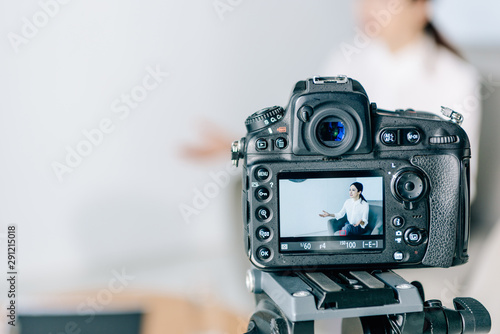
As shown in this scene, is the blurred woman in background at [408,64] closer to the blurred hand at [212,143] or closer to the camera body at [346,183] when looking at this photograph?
the blurred hand at [212,143]

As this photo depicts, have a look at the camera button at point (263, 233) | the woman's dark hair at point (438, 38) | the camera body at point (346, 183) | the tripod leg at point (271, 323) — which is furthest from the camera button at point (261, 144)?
the woman's dark hair at point (438, 38)

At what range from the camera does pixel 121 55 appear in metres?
1.99

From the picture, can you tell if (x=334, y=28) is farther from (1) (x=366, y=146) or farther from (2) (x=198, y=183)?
(1) (x=366, y=146)

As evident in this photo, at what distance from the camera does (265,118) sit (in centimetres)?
75

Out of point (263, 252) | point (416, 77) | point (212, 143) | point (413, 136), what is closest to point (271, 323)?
point (263, 252)

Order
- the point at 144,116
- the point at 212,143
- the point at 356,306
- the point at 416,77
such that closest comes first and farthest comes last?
the point at 356,306, the point at 416,77, the point at 144,116, the point at 212,143

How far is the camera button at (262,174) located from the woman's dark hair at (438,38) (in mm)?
1505

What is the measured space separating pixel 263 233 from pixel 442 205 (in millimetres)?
244

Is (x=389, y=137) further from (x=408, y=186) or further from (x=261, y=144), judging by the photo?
(x=261, y=144)

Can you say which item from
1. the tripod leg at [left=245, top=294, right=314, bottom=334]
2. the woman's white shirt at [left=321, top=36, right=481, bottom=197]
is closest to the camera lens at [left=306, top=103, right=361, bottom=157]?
the tripod leg at [left=245, top=294, right=314, bottom=334]

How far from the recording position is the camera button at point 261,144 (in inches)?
29.6

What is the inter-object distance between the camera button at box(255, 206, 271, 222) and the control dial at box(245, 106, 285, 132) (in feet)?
0.35

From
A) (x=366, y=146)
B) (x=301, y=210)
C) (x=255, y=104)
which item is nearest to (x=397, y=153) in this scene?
(x=366, y=146)

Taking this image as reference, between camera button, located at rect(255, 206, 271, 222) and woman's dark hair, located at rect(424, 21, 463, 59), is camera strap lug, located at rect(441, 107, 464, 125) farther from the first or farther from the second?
woman's dark hair, located at rect(424, 21, 463, 59)
